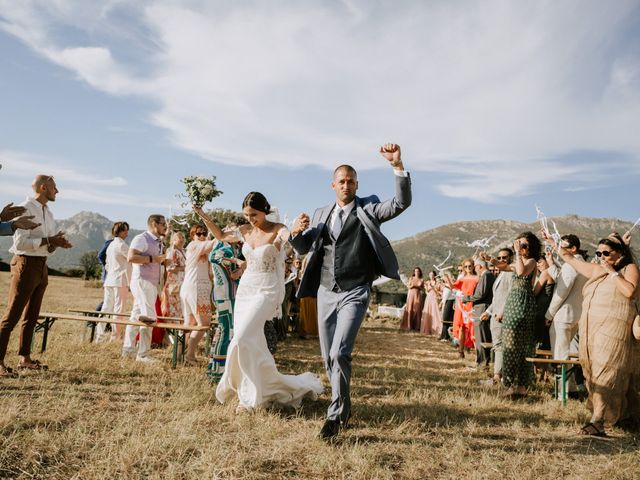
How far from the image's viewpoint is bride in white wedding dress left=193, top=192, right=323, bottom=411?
194 inches

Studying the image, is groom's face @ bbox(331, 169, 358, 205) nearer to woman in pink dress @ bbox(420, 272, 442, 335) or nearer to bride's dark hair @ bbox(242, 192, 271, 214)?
bride's dark hair @ bbox(242, 192, 271, 214)

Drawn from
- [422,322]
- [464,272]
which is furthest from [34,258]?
[422,322]

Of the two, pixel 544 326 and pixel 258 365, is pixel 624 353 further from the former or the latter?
pixel 258 365

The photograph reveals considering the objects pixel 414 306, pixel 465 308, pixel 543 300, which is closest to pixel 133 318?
pixel 543 300

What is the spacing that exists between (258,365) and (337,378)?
3.48 ft

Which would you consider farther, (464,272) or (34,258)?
(464,272)

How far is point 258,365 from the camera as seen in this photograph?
496cm

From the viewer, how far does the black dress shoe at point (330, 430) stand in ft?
13.3

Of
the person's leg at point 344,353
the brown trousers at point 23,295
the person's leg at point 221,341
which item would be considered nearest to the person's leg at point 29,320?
the brown trousers at point 23,295

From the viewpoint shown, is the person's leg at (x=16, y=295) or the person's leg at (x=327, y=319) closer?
the person's leg at (x=327, y=319)

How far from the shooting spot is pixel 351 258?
445cm

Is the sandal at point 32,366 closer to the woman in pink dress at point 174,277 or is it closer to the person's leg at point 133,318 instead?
the person's leg at point 133,318

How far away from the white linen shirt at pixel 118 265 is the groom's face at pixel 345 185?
6082 mm

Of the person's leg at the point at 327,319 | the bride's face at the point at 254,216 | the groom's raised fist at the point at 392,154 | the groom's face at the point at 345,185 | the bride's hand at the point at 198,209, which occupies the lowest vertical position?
the person's leg at the point at 327,319
